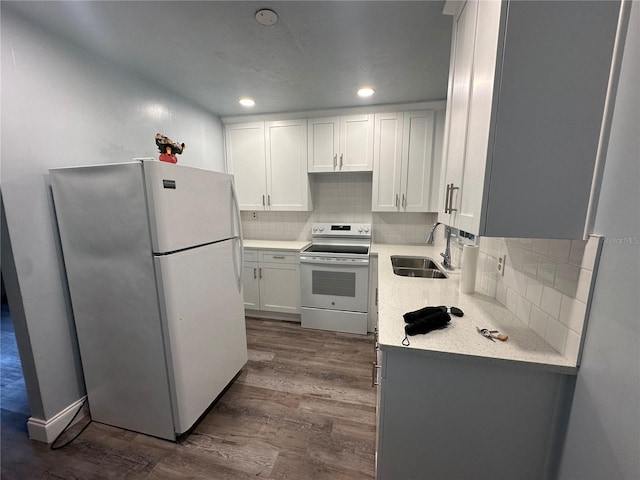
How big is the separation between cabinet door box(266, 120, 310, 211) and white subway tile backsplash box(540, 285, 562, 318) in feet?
7.77

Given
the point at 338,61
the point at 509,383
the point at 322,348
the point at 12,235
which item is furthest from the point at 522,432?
the point at 12,235

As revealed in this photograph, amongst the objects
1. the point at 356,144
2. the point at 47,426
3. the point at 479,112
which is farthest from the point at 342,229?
the point at 47,426

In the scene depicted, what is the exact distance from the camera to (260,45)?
163 centimetres

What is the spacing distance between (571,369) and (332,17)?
1912 millimetres

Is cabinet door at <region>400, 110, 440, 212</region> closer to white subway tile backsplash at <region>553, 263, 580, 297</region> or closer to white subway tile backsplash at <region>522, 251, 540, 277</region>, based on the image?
white subway tile backsplash at <region>522, 251, 540, 277</region>

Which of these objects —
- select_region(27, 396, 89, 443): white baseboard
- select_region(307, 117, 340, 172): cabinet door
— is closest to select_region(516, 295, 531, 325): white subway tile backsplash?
select_region(307, 117, 340, 172): cabinet door

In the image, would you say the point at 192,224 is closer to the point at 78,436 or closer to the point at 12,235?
the point at 12,235

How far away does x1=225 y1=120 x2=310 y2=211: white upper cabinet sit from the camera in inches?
116

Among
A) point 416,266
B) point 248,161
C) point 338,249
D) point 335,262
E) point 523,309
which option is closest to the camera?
point 523,309

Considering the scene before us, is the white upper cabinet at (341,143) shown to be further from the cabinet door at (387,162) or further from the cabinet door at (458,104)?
the cabinet door at (458,104)

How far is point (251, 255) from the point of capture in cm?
296

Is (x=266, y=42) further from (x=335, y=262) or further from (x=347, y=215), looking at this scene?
(x=347, y=215)

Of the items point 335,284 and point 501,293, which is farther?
point 335,284

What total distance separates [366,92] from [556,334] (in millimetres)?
2281
